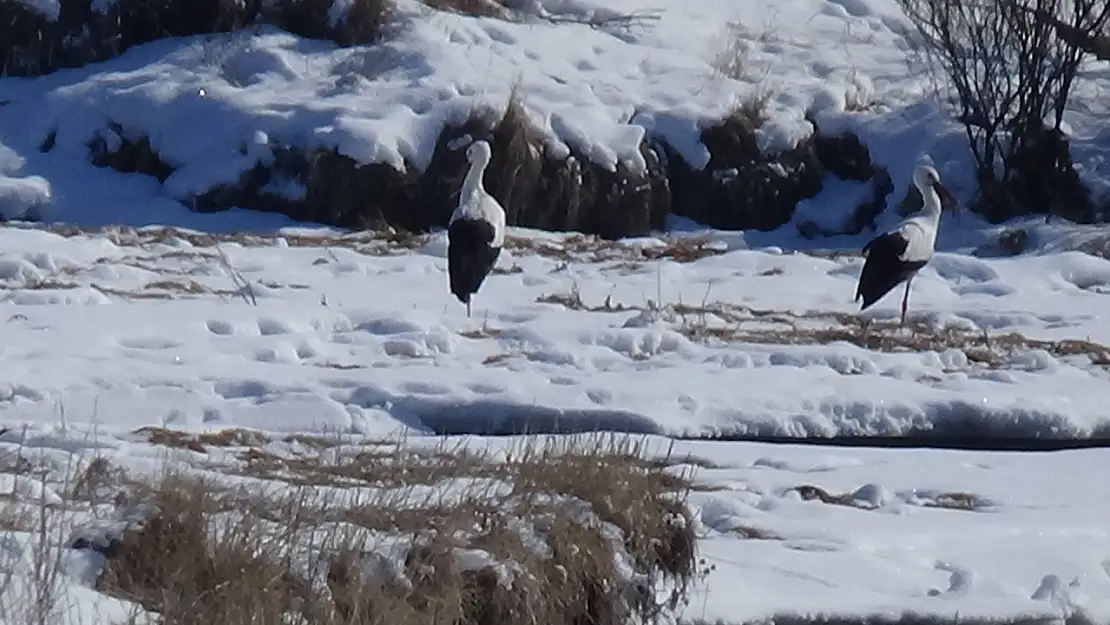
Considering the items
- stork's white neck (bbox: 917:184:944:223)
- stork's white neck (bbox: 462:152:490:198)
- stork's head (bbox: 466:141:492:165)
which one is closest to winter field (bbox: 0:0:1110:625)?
stork's white neck (bbox: 917:184:944:223)

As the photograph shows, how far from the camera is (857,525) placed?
8.37m

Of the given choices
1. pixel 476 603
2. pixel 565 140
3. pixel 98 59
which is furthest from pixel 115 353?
pixel 98 59

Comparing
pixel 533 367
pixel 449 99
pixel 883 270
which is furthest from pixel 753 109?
pixel 533 367

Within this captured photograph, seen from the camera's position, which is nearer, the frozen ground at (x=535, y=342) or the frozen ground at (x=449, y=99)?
the frozen ground at (x=535, y=342)

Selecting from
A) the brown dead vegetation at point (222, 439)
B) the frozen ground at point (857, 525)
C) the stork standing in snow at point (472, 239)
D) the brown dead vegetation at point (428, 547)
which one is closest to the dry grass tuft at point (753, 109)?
the stork standing in snow at point (472, 239)

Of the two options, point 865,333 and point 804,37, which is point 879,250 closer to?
point 865,333

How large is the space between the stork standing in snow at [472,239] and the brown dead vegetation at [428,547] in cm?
557

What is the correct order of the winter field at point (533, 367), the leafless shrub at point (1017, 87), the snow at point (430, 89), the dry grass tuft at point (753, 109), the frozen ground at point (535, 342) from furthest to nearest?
the dry grass tuft at point (753, 109), the leafless shrub at point (1017, 87), the snow at point (430, 89), the frozen ground at point (535, 342), the winter field at point (533, 367)

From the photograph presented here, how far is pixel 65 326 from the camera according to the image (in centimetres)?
1170

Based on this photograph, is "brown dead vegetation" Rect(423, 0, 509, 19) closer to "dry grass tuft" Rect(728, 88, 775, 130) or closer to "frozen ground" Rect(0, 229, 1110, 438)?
"dry grass tuft" Rect(728, 88, 775, 130)

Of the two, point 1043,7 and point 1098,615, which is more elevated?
point 1098,615

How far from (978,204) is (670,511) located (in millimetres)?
12792

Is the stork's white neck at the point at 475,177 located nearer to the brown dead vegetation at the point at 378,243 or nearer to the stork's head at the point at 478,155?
the stork's head at the point at 478,155

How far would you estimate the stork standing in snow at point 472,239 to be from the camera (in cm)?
1335
